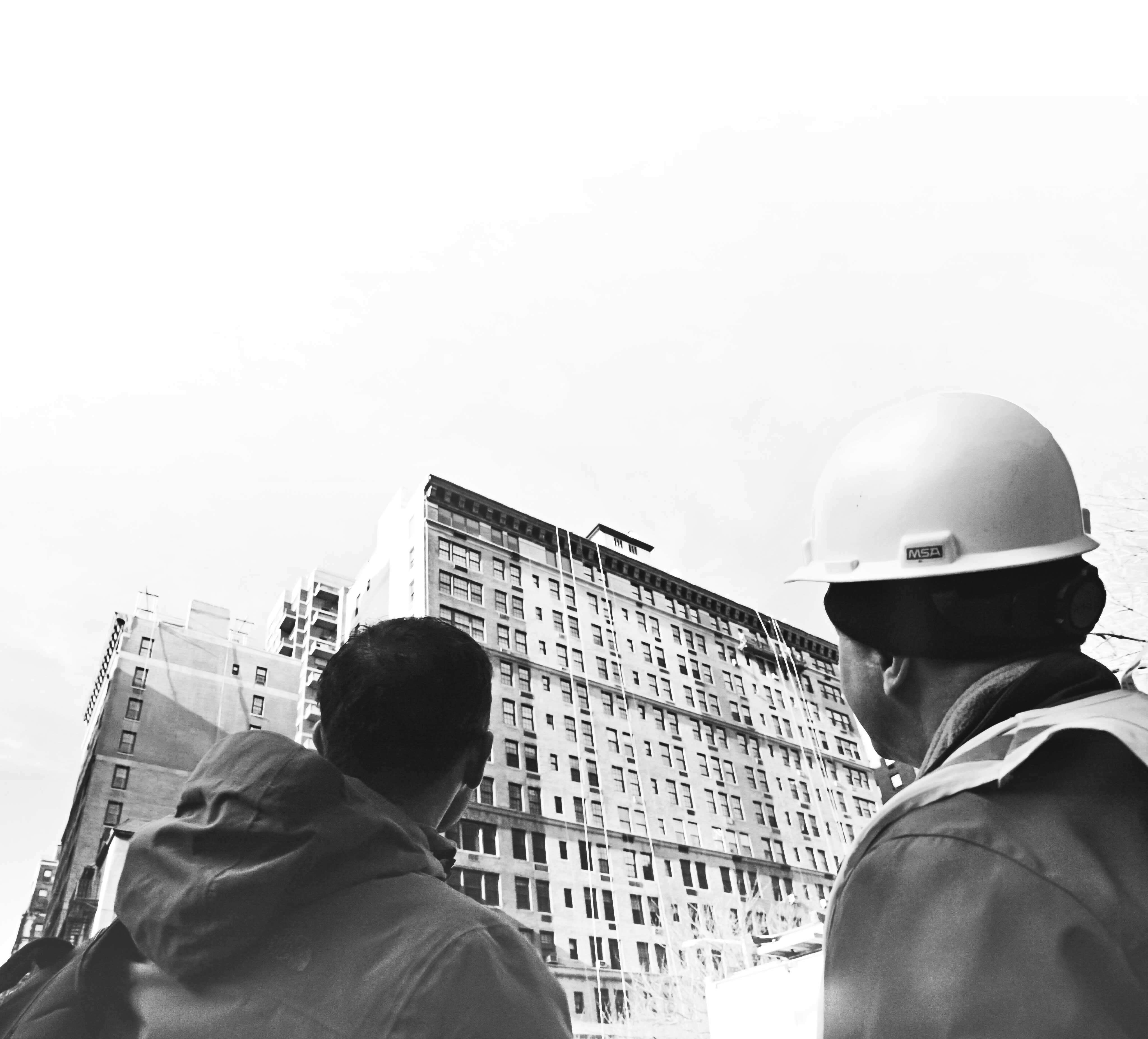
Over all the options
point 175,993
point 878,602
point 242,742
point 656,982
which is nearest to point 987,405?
point 878,602

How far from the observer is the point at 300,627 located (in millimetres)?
53062

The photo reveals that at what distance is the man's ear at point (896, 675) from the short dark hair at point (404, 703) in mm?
571

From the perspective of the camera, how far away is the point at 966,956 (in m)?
0.75

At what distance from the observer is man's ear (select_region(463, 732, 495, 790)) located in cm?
150

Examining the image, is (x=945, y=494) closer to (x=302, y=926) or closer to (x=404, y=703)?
(x=404, y=703)

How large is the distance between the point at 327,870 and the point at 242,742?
0.21 metres

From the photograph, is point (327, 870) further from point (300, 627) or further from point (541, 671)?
point (300, 627)

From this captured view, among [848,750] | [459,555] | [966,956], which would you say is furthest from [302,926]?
[848,750]

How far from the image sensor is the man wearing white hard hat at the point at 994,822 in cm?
73

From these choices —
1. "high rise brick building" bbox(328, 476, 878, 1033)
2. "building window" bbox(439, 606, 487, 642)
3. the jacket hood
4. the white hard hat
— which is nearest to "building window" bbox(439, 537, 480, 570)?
"high rise brick building" bbox(328, 476, 878, 1033)

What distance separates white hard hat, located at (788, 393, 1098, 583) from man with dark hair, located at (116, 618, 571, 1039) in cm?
68

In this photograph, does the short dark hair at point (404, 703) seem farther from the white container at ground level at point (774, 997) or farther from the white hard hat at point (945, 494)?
the white container at ground level at point (774, 997)

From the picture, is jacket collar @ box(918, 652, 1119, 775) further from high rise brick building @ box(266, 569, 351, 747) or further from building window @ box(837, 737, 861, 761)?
building window @ box(837, 737, 861, 761)

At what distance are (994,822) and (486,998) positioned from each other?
583 mm
